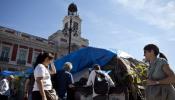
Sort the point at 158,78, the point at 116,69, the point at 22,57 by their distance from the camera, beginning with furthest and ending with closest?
the point at 22,57
the point at 116,69
the point at 158,78

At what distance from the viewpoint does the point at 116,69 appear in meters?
8.95

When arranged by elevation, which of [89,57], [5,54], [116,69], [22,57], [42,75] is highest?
[5,54]

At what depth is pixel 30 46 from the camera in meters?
38.1

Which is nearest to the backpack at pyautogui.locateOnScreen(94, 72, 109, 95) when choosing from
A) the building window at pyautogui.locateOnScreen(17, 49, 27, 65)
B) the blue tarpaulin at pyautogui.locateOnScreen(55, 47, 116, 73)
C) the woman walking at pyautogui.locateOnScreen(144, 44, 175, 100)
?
the blue tarpaulin at pyautogui.locateOnScreen(55, 47, 116, 73)

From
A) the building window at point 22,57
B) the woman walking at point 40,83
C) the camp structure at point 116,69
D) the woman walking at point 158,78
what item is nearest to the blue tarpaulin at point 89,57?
the camp structure at point 116,69

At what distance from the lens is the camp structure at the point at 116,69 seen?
7396mm

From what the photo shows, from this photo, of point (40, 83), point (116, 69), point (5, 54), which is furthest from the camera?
point (5, 54)

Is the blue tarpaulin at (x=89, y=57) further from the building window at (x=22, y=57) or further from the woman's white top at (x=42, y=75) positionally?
the building window at (x=22, y=57)

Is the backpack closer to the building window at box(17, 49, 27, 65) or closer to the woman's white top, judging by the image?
the woman's white top

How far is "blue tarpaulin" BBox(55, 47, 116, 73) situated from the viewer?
9.59 m

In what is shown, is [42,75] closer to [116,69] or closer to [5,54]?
[116,69]

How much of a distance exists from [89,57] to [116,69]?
4.76ft

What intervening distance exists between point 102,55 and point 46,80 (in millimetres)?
5280

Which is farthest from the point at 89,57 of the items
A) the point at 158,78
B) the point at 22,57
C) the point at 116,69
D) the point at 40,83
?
the point at 22,57
